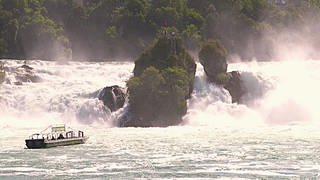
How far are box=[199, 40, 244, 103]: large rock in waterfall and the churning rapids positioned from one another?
752 mm

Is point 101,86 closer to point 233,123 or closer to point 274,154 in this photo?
point 233,123

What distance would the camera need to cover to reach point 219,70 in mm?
67125

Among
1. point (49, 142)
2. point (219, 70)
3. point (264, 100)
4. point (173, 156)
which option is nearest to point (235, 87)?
point (219, 70)

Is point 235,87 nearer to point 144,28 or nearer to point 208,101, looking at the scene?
point 208,101

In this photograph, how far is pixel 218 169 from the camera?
112 feet

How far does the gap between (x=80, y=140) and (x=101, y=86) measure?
21.3m

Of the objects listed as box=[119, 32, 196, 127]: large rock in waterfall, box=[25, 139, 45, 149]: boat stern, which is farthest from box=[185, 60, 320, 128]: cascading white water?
box=[25, 139, 45, 149]: boat stern

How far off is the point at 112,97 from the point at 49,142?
1733cm

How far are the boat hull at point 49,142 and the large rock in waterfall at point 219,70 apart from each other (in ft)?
71.9

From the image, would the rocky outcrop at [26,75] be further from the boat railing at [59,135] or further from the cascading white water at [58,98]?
the boat railing at [59,135]

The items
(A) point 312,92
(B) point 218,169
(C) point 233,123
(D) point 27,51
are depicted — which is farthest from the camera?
(D) point 27,51

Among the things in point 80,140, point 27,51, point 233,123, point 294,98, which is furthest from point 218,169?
point 27,51

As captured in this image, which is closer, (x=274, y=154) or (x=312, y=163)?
(x=312, y=163)

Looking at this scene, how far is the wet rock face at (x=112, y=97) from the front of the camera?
207 ft
